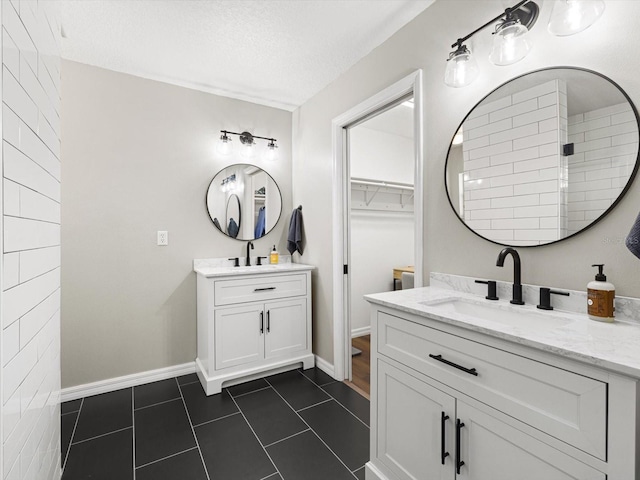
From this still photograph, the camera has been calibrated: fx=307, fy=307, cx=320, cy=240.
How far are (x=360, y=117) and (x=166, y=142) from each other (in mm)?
1641

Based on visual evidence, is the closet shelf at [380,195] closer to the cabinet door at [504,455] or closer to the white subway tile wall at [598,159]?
the white subway tile wall at [598,159]

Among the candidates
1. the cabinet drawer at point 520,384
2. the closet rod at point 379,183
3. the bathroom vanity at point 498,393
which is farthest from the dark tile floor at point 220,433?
the closet rod at point 379,183

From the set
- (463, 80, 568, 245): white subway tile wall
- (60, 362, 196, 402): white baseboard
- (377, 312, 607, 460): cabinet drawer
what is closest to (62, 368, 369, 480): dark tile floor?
(60, 362, 196, 402): white baseboard

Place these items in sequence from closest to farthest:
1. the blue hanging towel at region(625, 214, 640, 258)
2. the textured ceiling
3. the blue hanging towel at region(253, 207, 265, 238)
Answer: the blue hanging towel at region(625, 214, 640, 258) → the textured ceiling → the blue hanging towel at region(253, 207, 265, 238)

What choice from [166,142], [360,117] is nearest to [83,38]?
[166,142]

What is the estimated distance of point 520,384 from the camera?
914 mm

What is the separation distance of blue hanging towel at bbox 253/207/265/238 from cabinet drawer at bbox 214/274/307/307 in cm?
58

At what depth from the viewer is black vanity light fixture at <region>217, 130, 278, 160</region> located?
2.84 metres

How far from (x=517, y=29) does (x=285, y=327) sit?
7.92ft

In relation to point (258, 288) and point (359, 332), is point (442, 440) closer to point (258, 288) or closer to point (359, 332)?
point (258, 288)

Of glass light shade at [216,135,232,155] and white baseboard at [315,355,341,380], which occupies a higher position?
glass light shade at [216,135,232,155]

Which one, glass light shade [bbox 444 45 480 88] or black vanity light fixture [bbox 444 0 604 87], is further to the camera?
glass light shade [bbox 444 45 480 88]

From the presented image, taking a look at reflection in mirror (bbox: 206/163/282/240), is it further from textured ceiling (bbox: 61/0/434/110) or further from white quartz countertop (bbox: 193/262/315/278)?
textured ceiling (bbox: 61/0/434/110)

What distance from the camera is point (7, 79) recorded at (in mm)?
771
